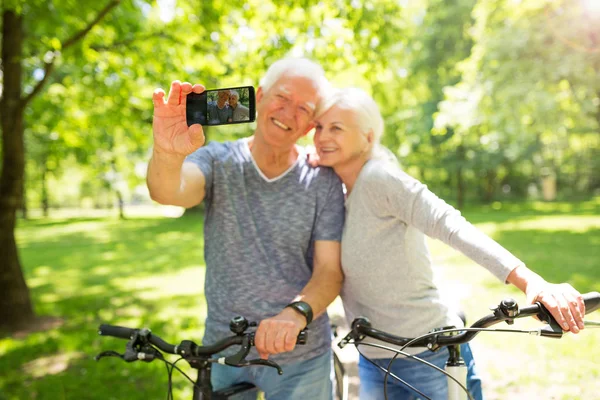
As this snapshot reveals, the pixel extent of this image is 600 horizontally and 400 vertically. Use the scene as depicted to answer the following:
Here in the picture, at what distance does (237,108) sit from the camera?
174cm

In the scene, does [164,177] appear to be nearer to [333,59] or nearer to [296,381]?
[296,381]

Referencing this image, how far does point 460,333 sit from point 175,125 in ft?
4.16

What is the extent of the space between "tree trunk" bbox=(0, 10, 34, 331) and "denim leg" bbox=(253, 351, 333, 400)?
19.2 feet

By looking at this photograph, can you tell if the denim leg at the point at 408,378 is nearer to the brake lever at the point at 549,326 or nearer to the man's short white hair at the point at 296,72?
the brake lever at the point at 549,326

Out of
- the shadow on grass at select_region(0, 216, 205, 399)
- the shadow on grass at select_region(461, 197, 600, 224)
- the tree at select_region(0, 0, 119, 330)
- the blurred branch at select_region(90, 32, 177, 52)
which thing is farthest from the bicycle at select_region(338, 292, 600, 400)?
the shadow on grass at select_region(461, 197, 600, 224)

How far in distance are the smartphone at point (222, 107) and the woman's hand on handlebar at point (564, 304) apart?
110 cm

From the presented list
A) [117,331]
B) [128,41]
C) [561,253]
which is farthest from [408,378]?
[561,253]

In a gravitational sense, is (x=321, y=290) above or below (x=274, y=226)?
below

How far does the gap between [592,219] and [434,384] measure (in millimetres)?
20024

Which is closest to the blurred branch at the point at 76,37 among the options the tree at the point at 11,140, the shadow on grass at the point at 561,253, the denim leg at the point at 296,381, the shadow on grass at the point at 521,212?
the tree at the point at 11,140

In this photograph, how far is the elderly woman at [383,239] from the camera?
2.07 m

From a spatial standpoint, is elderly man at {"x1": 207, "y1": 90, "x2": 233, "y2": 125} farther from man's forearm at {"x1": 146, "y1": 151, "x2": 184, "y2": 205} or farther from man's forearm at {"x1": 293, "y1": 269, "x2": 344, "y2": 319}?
man's forearm at {"x1": 293, "y1": 269, "x2": 344, "y2": 319}

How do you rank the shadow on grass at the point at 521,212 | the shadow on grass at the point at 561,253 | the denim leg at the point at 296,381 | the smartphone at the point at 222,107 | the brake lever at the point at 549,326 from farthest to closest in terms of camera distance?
the shadow on grass at the point at 521,212 < the shadow on grass at the point at 561,253 < the denim leg at the point at 296,381 < the smartphone at the point at 222,107 < the brake lever at the point at 549,326

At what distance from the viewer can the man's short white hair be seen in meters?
2.36
